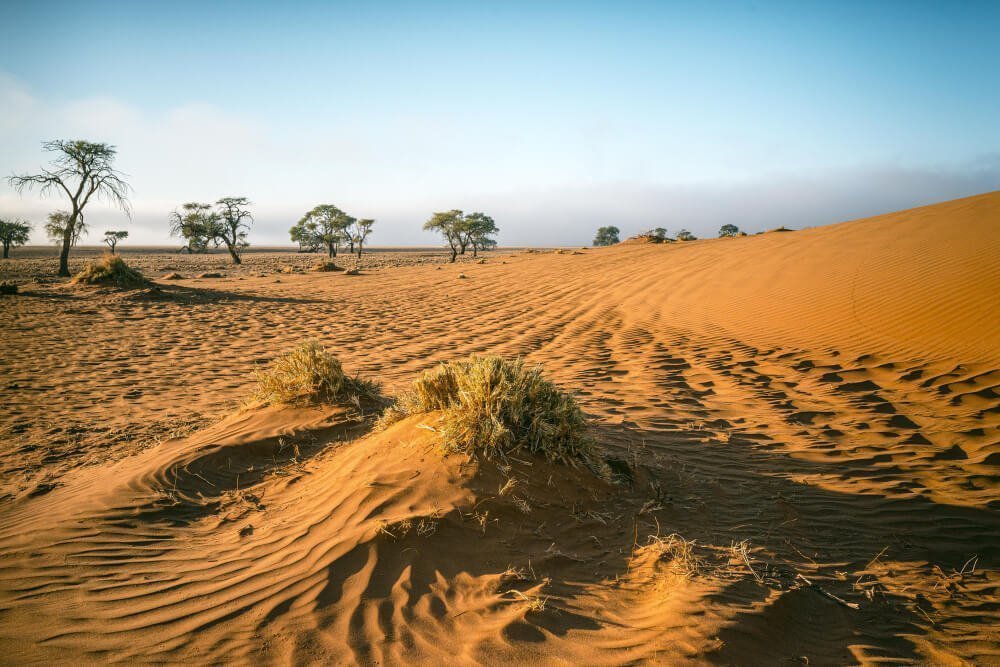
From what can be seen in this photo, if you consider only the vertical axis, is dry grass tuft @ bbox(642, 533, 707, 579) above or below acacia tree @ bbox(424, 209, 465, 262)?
below

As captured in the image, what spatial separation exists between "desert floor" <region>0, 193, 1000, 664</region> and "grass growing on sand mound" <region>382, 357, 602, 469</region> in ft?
0.56

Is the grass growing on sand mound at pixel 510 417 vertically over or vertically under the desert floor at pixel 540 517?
over

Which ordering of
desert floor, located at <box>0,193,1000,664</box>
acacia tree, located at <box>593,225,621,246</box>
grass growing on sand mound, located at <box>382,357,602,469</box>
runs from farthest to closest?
acacia tree, located at <box>593,225,621,246</box> → grass growing on sand mound, located at <box>382,357,602,469</box> → desert floor, located at <box>0,193,1000,664</box>

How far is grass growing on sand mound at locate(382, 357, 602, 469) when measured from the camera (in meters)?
3.30

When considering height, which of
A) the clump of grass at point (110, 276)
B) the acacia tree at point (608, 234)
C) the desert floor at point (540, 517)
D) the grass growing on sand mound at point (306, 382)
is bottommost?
the desert floor at point (540, 517)

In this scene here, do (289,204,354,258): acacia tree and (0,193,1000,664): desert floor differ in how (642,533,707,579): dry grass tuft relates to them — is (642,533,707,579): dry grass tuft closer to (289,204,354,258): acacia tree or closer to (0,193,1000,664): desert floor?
(0,193,1000,664): desert floor

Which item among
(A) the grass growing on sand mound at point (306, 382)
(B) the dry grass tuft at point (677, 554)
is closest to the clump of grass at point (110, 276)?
(A) the grass growing on sand mound at point (306, 382)

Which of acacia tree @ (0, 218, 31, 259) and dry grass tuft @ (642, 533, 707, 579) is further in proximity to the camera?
acacia tree @ (0, 218, 31, 259)

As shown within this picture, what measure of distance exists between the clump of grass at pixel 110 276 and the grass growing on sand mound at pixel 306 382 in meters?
12.6

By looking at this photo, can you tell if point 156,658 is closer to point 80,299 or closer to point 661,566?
point 661,566

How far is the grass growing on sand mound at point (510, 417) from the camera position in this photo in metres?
3.30

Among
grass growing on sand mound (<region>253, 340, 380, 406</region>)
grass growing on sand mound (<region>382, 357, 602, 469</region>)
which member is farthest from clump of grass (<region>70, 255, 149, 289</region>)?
grass growing on sand mound (<region>382, 357, 602, 469</region>)

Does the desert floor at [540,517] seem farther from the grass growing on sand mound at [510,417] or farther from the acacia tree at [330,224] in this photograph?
the acacia tree at [330,224]

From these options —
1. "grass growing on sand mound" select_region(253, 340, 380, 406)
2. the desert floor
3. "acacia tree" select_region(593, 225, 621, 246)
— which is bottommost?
the desert floor
